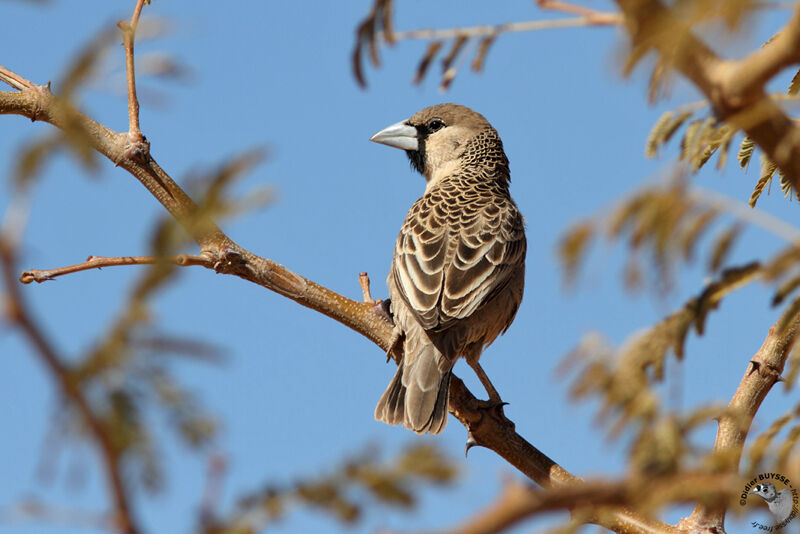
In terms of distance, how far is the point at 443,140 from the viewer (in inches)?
331

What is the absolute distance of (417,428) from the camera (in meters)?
5.28

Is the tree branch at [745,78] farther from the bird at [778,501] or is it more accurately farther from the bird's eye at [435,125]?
the bird's eye at [435,125]

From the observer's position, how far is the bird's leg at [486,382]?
546cm

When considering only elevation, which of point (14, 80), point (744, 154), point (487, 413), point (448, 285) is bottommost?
point (487, 413)

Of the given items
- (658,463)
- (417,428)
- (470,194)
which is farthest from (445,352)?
(658,463)

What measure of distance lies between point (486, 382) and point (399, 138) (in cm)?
334

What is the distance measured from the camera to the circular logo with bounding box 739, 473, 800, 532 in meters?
3.24

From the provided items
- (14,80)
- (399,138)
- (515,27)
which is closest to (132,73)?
(14,80)

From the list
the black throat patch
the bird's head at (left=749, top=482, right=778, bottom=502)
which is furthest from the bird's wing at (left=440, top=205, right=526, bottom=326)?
the bird's head at (left=749, top=482, right=778, bottom=502)

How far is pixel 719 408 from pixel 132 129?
3050 millimetres

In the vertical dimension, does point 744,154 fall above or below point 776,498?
above

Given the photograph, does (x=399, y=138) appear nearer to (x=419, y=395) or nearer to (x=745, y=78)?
(x=419, y=395)

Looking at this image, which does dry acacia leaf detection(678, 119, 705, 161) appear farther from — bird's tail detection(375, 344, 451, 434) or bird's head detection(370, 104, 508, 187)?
bird's head detection(370, 104, 508, 187)

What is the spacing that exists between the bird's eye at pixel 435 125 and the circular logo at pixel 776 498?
5.69 m
